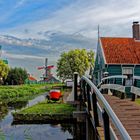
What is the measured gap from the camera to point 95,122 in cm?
775

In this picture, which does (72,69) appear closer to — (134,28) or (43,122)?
(134,28)

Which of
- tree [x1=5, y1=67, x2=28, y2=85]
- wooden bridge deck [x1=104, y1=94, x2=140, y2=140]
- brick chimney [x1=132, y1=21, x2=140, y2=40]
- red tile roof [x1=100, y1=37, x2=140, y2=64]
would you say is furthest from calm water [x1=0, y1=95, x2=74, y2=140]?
tree [x1=5, y1=67, x2=28, y2=85]

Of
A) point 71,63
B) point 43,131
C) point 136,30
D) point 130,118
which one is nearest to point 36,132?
point 43,131

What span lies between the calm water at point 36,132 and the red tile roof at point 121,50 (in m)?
13.3

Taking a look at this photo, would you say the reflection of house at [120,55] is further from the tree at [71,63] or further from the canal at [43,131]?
the tree at [71,63]

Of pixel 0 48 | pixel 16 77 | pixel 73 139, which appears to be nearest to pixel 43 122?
pixel 73 139

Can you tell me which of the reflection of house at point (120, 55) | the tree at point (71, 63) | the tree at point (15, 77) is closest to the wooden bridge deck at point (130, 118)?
the reflection of house at point (120, 55)

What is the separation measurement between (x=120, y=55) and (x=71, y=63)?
34076 millimetres

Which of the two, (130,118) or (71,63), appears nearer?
(130,118)

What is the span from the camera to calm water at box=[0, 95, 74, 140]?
16525mm

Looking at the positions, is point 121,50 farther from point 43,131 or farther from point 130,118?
point 130,118

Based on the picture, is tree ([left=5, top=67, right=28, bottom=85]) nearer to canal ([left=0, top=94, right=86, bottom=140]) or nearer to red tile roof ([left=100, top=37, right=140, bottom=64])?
red tile roof ([left=100, top=37, right=140, bottom=64])

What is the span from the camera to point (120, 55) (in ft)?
104

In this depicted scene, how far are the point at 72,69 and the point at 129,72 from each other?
1355 inches
